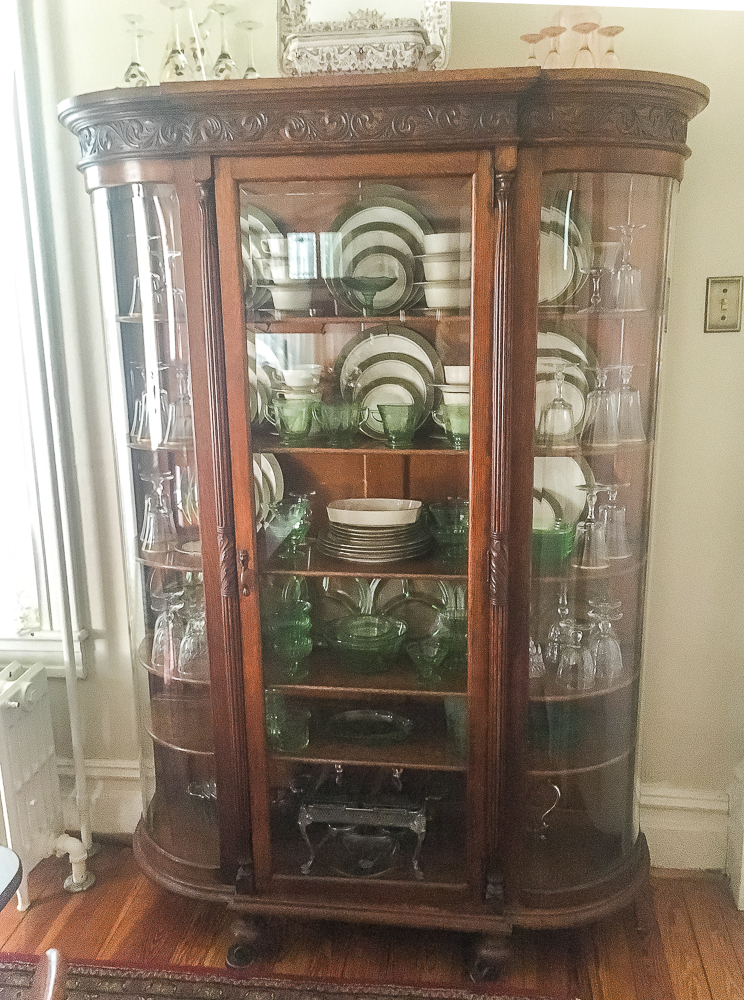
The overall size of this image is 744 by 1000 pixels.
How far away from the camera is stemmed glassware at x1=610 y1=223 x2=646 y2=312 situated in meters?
1.59

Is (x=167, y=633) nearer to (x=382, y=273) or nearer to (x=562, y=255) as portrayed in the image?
(x=382, y=273)

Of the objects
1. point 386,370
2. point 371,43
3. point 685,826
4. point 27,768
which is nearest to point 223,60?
point 371,43

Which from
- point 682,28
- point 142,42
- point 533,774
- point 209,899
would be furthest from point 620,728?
point 142,42

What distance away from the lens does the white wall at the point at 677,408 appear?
174 centimetres

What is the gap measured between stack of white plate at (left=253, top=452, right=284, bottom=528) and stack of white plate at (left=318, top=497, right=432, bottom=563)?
144 mm

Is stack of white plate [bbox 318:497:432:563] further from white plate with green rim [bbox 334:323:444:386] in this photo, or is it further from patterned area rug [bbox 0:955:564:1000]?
patterned area rug [bbox 0:955:564:1000]

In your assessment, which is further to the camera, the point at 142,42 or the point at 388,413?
the point at 142,42

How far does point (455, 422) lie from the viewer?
1609mm

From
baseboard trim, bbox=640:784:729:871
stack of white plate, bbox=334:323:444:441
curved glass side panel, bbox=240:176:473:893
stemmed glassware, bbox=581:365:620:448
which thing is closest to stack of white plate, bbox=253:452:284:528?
curved glass side panel, bbox=240:176:473:893

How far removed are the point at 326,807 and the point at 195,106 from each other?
1491 mm

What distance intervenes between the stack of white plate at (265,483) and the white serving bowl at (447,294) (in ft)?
1.53

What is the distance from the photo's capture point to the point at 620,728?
181 cm

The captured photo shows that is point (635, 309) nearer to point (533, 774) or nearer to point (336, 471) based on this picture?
point (336, 471)

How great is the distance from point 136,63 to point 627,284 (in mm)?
1160
